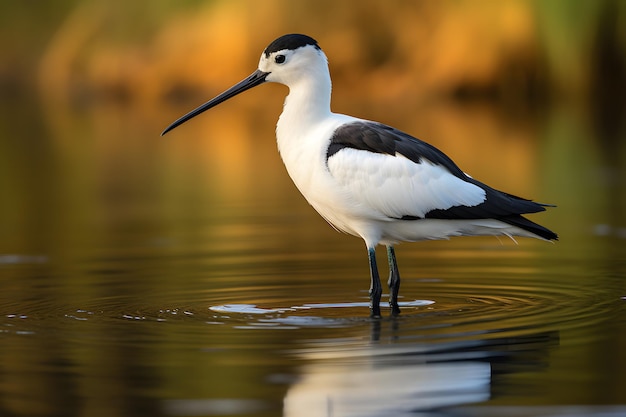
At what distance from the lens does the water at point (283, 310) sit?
6016 millimetres

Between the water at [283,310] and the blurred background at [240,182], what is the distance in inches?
1.4

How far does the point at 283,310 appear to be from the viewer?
8.43 meters

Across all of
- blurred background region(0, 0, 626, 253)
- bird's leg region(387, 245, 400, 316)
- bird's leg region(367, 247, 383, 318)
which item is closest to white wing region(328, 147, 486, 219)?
bird's leg region(367, 247, 383, 318)

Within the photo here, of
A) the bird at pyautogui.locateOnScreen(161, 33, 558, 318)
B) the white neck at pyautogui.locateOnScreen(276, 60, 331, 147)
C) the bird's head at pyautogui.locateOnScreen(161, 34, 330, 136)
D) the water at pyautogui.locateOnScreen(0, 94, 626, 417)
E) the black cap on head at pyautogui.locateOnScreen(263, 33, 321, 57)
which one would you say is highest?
the black cap on head at pyautogui.locateOnScreen(263, 33, 321, 57)

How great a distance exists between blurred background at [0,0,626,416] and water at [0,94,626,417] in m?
0.03

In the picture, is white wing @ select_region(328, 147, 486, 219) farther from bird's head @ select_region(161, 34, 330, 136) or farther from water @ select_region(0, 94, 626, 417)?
bird's head @ select_region(161, 34, 330, 136)

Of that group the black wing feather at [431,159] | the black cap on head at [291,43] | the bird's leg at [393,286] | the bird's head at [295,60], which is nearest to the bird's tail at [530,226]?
the black wing feather at [431,159]

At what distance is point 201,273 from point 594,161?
949cm

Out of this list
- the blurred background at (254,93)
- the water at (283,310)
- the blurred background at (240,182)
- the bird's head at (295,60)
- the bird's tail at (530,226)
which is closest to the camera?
the water at (283,310)

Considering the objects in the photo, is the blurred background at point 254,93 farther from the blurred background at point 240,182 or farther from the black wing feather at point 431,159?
the black wing feather at point 431,159

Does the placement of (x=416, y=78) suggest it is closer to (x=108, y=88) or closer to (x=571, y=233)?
(x=108, y=88)

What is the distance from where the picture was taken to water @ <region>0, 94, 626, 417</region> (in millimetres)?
6016

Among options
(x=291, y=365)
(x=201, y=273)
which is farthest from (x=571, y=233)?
(x=291, y=365)

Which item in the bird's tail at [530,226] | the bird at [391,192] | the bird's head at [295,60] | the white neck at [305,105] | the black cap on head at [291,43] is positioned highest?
the black cap on head at [291,43]
